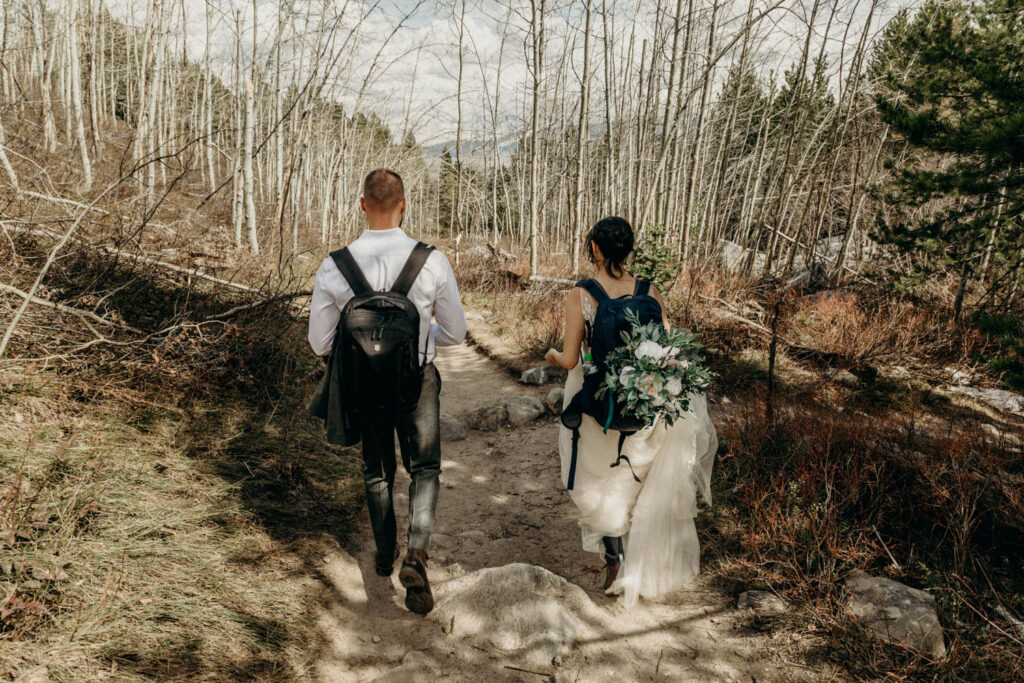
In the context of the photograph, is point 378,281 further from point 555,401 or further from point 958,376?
point 958,376

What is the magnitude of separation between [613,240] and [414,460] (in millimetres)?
1510

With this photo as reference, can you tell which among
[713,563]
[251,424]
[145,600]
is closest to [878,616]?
[713,563]

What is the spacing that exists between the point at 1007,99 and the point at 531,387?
501cm

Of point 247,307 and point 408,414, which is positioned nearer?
point 408,414

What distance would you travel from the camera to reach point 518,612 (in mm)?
2451

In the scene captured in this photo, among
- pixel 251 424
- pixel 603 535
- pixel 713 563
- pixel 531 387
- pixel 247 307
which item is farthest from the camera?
pixel 531 387

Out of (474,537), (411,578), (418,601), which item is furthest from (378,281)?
(474,537)

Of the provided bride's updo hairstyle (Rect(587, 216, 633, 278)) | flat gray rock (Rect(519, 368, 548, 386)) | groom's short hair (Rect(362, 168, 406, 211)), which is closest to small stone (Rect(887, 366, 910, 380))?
flat gray rock (Rect(519, 368, 548, 386))

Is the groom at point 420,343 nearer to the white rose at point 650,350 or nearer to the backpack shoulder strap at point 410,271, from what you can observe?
the backpack shoulder strap at point 410,271

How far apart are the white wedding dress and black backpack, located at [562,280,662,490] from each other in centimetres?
8

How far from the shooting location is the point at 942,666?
2209 mm

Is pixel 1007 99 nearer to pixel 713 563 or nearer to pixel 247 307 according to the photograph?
pixel 713 563

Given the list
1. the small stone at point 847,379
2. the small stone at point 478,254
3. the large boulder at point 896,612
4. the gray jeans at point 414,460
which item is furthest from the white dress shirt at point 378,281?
the small stone at point 478,254

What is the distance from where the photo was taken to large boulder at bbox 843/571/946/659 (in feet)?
7.79
